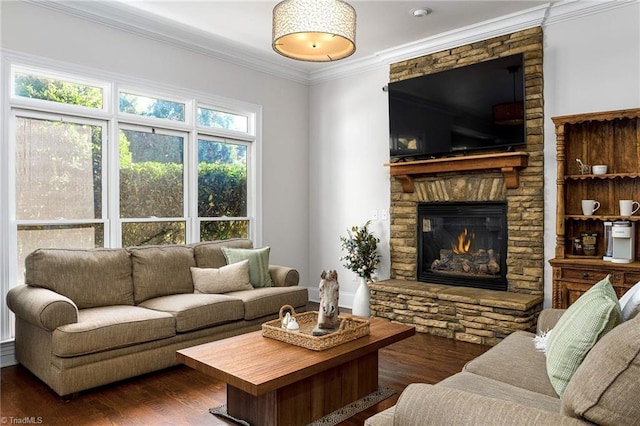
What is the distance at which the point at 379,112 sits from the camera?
543 centimetres

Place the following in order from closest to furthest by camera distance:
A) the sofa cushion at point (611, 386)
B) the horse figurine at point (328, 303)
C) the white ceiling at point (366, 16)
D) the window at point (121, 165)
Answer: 1. the sofa cushion at point (611, 386)
2. the horse figurine at point (328, 303)
3. the window at point (121, 165)
4. the white ceiling at point (366, 16)

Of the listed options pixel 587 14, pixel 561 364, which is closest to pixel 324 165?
pixel 587 14

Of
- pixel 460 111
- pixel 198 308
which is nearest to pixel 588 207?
pixel 460 111

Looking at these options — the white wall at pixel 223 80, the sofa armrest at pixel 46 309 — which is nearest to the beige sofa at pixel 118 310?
the sofa armrest at pixel 46 309

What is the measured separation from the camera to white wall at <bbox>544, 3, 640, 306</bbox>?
384 centimetres

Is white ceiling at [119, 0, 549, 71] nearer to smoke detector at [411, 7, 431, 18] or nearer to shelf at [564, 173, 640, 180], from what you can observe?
smoke detector at [411, 7, 431, 18]

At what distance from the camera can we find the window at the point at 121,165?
3746mm

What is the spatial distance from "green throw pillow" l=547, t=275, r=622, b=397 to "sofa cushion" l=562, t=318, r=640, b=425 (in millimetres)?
247

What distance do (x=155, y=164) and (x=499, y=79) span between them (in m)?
3.44

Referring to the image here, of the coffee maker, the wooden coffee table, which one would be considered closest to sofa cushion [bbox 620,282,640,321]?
the wooden coffee table

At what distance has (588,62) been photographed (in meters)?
4.04

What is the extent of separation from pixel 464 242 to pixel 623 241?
1467mm

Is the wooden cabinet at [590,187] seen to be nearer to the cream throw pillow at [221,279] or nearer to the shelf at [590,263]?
the shelf at [590,263]

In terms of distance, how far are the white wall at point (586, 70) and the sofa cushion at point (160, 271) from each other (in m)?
3.31
